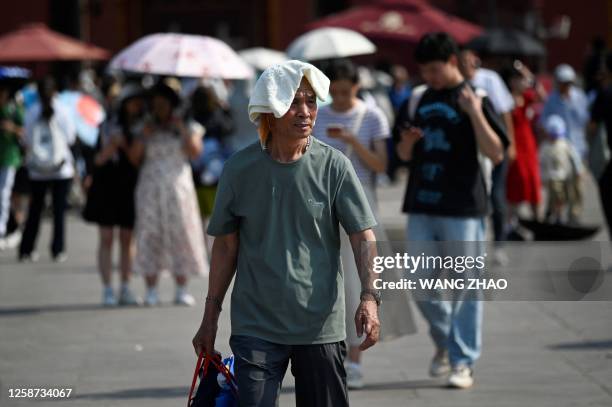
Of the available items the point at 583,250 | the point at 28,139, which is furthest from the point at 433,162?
the point at 28,139

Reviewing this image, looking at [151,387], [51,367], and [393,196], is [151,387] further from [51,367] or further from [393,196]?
[393,196]

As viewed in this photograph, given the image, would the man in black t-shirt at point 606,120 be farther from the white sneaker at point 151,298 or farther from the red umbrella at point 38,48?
the red umbrella at point 38,48

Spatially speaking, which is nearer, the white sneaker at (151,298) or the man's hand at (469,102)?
the man's hand at (469,102)

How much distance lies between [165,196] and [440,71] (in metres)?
3.52

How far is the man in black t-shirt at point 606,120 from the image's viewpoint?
36.7ft

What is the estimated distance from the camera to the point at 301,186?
493 centimetres

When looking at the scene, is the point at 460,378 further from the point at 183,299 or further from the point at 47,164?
the point at 47,164

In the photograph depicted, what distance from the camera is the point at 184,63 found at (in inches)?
410

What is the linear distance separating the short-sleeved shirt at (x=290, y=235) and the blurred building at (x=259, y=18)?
29995 mm

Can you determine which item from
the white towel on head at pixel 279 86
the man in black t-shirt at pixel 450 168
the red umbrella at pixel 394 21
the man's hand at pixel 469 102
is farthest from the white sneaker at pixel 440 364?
the red umbrella at pixel 394 21

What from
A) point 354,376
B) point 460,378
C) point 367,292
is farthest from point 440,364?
point 367,292

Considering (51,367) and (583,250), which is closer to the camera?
(583,250)

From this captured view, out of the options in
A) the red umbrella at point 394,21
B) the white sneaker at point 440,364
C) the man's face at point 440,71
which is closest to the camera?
the man's face at point 440,71

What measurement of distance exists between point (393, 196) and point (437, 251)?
1409cm
